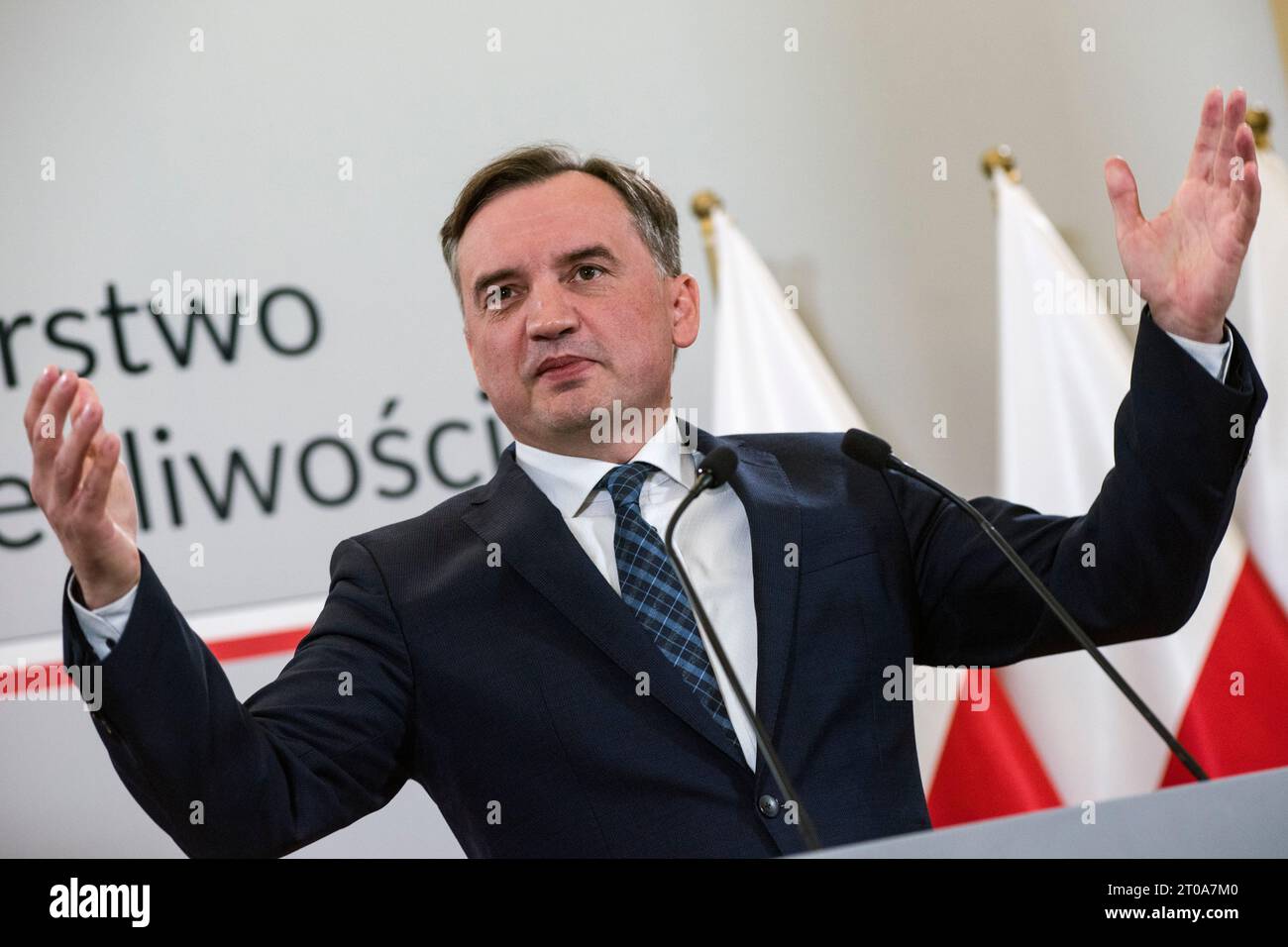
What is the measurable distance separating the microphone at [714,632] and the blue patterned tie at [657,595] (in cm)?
15

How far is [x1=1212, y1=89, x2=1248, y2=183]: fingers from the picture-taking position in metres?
1.50

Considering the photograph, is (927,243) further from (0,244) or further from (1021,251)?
(0,244)

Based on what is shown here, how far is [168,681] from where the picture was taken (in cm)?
127

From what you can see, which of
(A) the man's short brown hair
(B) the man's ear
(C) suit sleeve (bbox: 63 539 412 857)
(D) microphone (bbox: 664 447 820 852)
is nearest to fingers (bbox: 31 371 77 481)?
(C) suit sleeve (bbox: 63 539 412 857)

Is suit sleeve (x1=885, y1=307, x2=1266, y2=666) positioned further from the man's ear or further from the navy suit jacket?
the man's ear

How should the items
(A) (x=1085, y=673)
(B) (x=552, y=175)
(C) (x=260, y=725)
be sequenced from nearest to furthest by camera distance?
1. (C) (x=260, y=725)
2. (B) (x=552, y=175)
3. (A) (x=1085, y=673)

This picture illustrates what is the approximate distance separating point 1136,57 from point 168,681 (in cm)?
309

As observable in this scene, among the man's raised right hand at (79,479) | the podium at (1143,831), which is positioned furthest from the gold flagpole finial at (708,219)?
the podium at (1143,831)

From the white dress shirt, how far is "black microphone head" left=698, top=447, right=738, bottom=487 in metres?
0.22

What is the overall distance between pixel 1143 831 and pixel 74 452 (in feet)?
3.28

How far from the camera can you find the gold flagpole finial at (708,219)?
3078 mm

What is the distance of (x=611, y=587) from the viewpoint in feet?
5.41

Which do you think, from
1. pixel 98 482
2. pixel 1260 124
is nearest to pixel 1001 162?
pixel 1260 124

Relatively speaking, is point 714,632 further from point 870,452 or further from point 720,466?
point 870,452
